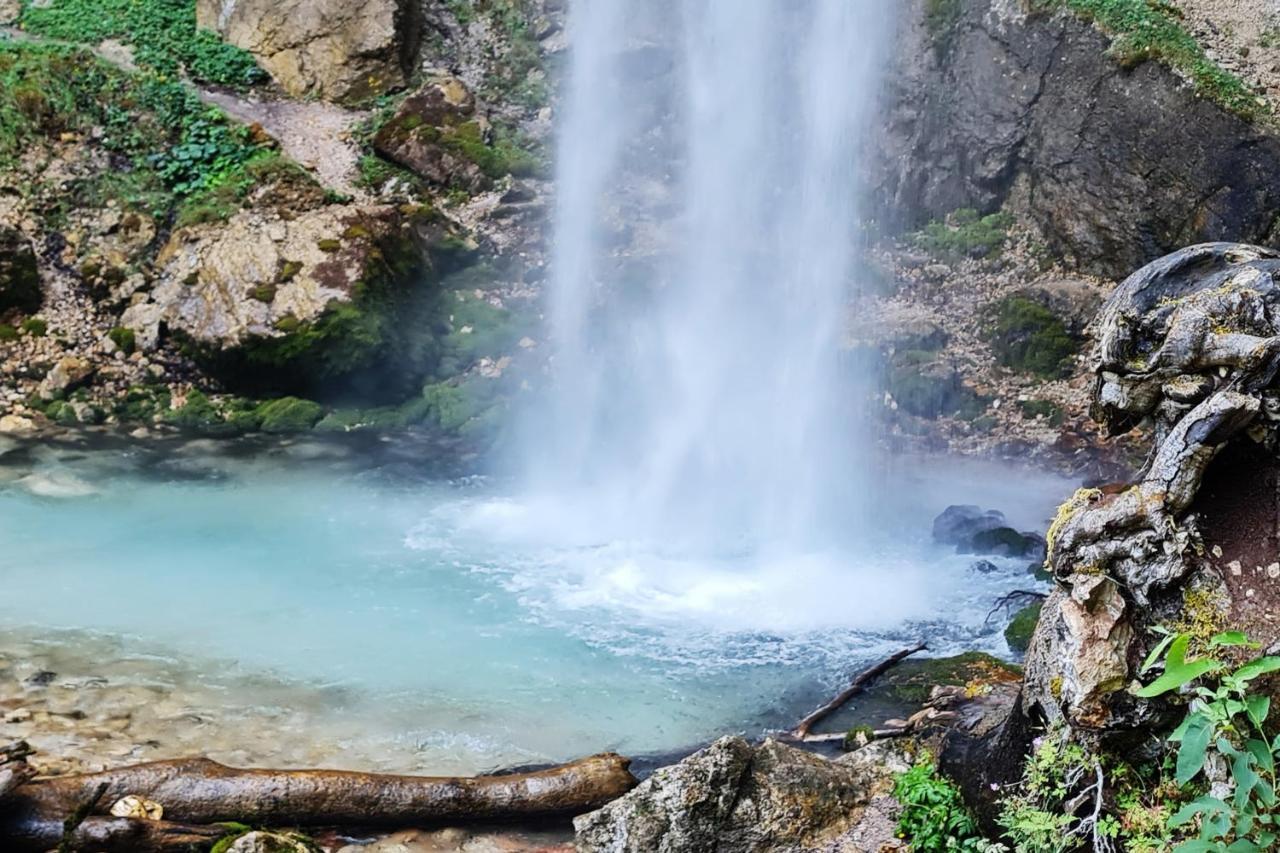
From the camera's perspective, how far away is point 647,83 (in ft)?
56.6

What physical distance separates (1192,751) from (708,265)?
13076mm

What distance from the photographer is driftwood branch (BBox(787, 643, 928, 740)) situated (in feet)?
20.8

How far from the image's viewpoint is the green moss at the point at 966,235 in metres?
14.9

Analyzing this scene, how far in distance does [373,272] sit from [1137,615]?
1205 centimetres

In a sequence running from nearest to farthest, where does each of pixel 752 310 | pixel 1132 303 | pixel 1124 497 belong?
pixel 1124 497 < pixel 1132 303 < pixel 752 310

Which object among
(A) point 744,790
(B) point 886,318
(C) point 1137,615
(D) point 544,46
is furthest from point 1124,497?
(D) point 544,46

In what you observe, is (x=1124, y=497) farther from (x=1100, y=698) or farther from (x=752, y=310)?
(x=752, y=310)

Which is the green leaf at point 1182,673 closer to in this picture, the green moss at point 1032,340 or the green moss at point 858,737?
the green moss at point 858,737

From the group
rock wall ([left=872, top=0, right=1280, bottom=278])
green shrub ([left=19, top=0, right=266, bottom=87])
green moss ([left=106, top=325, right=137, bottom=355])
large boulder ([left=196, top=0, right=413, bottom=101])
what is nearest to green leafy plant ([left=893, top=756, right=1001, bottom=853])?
rock wall ([left=872, top=0, right=1280, bottom=278])

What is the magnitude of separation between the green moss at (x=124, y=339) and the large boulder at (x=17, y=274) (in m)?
1.13

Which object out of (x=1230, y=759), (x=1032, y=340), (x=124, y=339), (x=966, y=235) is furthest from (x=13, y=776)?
(x=966, y=235)

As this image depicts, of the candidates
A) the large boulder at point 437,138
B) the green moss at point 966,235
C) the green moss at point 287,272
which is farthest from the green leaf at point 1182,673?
the large boulder at point 437,138

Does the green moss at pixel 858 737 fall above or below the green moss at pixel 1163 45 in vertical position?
below

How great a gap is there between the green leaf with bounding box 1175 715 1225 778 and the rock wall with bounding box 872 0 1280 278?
11.4 meters
